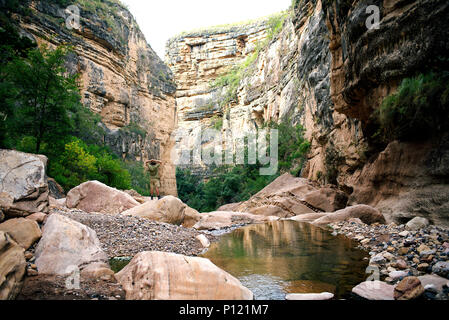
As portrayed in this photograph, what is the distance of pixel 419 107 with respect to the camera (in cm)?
573

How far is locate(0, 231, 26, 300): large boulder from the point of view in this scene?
2043mm

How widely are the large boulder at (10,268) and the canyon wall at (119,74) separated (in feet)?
70.9

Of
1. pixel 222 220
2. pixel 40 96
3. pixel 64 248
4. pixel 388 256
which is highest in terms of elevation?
pixel 40 96

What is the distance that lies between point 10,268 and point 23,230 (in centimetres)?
118

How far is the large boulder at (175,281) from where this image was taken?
2248mm

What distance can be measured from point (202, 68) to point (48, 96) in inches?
1489

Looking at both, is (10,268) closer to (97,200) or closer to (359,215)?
(97,200)

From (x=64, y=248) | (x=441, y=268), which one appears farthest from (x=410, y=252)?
(x=64, y=248)

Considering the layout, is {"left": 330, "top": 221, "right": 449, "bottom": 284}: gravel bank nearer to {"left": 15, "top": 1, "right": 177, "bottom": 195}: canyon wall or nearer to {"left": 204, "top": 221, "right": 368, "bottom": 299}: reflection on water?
{"left": 204, "top": 221, "right": 368, "bottom": 299}: reflection on water

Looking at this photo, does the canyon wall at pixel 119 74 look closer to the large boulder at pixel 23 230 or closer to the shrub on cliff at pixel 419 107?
the large boulder at pixel 23 230

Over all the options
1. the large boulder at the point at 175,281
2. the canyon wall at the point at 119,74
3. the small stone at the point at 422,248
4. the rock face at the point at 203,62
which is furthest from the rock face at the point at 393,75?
the rock face at the point at 203,62

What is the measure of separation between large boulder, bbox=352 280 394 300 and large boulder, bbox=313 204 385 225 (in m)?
4.69
